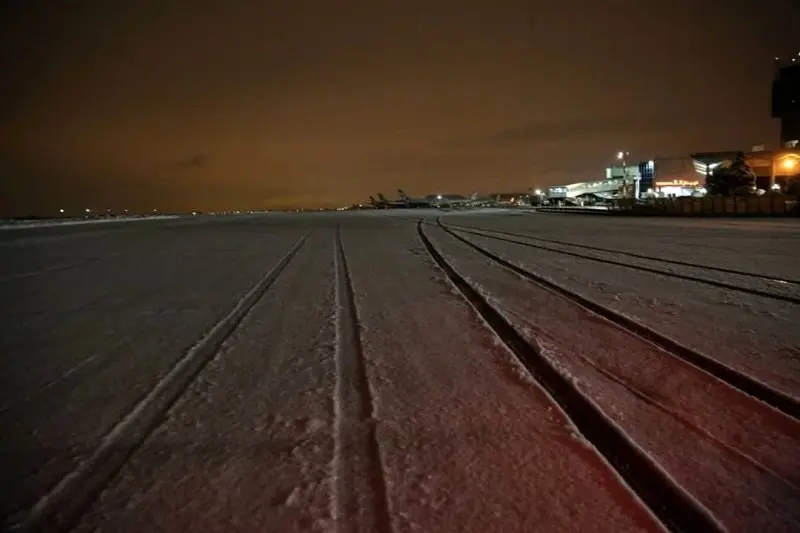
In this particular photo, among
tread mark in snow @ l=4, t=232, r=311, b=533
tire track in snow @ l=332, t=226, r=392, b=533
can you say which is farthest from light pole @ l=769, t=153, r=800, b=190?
tread mark in snow @ l=4, t=232, r=311, b=533

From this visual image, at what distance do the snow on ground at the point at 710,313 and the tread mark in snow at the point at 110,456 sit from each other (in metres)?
4.76

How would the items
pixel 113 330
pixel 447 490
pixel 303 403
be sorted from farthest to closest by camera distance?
1. pixel 113 330
2. pixel 303 403
3. pixel 447 490

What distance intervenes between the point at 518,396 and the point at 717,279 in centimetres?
793

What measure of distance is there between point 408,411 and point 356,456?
2.72ft

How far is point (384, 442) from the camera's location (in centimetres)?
395

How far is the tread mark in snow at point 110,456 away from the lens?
10.4ft

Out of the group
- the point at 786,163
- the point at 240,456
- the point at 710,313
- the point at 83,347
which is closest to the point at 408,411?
the point at 240,456

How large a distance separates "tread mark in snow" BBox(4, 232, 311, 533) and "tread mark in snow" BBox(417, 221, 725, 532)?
2.89 metres

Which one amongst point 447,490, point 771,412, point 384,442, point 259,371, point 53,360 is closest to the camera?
point 447,490

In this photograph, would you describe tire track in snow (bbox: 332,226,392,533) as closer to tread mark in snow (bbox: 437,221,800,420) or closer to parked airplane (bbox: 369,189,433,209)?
tread mark in snow (bbox: 437,221,800,420)

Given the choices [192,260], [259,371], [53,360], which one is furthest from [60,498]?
[192,260]

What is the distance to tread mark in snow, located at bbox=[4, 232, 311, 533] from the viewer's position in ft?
10.4

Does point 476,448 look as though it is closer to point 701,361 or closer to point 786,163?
point 701,361

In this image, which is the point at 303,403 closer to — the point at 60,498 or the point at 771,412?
the point at 60,498
